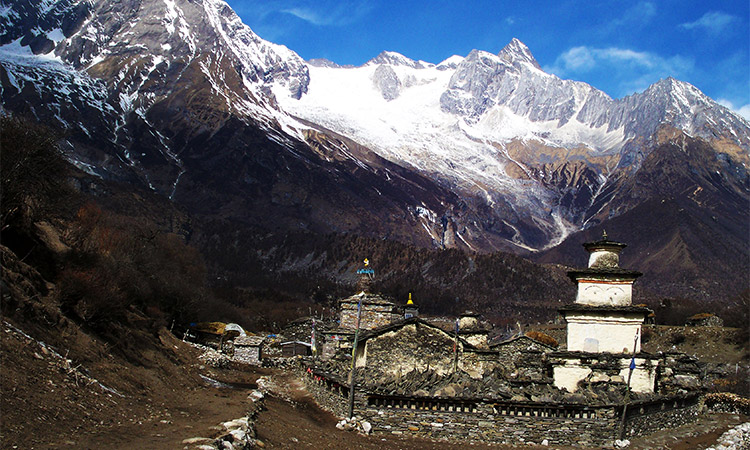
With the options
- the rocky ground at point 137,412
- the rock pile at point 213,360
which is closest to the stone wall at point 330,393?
the rocky ground at point 137,412

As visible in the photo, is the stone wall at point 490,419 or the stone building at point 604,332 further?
the stone building at point 604,332

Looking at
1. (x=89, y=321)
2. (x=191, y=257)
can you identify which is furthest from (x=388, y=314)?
(x=191, y=257)

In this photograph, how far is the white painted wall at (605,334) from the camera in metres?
25.3

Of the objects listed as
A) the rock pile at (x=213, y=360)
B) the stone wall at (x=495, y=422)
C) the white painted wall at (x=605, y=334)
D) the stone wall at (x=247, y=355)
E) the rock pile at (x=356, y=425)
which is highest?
the white painted wall at (x=605, y=334)

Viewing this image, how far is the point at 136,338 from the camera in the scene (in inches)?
1030

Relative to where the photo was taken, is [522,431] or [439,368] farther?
[439,368]

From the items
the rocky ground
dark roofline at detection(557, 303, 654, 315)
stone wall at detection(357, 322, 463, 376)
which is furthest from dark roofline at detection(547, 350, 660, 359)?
stone wall at detection(357, 322, 463, 376)

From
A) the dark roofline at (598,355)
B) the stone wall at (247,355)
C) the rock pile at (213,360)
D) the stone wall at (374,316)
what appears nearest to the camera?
the dark roofline at (598,355)

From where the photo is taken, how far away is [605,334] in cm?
2553

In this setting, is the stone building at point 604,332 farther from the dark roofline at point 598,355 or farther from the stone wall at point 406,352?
the stone wall at point 406,352

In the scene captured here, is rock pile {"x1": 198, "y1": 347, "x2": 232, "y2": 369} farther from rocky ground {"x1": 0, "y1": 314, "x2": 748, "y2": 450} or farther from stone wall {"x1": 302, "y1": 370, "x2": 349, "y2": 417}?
stone wall {"x1": 302, "y1": 370, "x2": 349, "y2": 417}

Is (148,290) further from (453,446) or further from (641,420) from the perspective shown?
Result: (641,420)

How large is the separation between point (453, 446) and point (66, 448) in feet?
37.4

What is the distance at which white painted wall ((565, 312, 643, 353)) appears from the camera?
83.1ft
